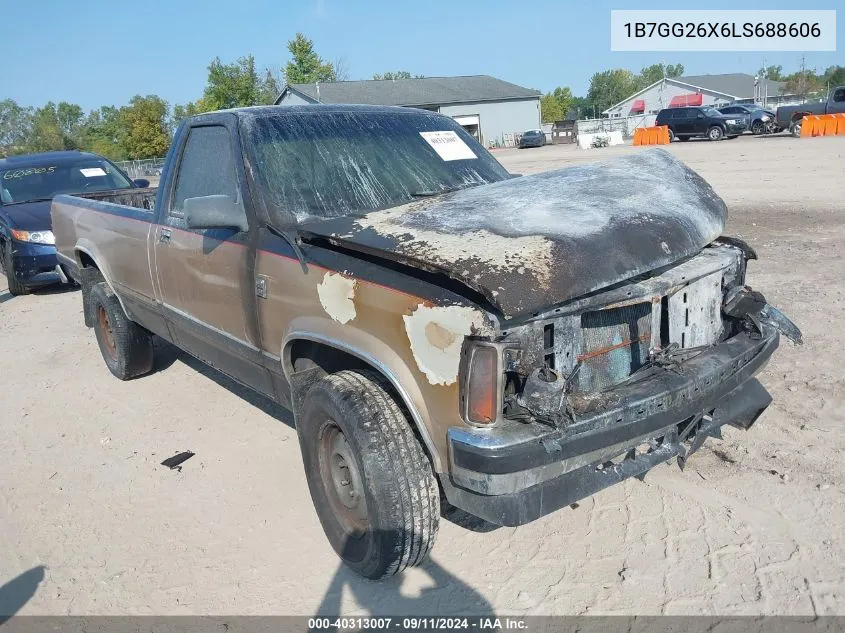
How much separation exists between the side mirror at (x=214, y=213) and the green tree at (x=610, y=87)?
4546 inches

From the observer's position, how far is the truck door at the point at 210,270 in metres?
3.38

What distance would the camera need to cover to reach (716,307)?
3.11 meters

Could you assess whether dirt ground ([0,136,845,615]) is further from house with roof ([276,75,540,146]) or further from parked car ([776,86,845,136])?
house with roof ([276,75,540,146])

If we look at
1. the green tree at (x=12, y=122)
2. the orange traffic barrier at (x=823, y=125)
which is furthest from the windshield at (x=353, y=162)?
the green tree at (x=12, y=122)

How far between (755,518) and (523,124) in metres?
61.2

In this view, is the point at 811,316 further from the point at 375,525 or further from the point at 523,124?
the point at 523,124

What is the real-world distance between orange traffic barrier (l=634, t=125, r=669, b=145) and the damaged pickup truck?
29067 mm

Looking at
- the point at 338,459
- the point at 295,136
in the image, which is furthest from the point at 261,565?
the point at 295,136

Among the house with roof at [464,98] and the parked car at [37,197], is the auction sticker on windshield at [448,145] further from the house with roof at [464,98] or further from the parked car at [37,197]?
the house with roof at [464,98]

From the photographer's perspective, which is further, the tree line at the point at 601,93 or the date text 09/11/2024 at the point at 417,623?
the tree line at the point at 601,93

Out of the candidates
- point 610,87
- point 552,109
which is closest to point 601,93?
point 610,87

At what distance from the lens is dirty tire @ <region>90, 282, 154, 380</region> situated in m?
5.30

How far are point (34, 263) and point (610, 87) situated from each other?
11835 cm

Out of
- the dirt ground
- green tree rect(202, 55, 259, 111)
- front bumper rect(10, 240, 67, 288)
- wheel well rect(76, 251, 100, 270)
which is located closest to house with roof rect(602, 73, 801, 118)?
green tree rect(202, 55, 259, 111)
